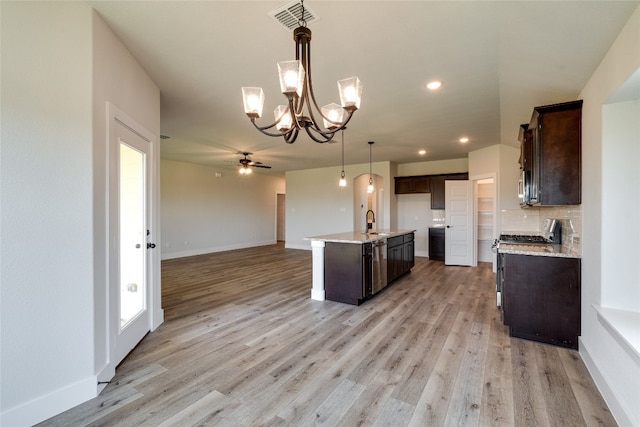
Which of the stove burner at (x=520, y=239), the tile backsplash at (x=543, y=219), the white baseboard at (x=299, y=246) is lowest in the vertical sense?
the white baseboard at (x=299, y=246)

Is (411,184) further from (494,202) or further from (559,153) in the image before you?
(559,153)

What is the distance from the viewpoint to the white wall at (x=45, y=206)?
64.9 inches

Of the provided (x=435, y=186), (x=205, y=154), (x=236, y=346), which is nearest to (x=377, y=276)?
(x=236, y=346)

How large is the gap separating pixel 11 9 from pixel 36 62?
10.9 inches

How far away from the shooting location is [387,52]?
2420 mm

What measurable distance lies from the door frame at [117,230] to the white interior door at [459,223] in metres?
5.94

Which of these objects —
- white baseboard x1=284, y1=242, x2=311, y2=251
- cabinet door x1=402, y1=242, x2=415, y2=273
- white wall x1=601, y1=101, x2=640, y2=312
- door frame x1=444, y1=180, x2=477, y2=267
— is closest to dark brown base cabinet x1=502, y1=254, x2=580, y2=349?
white wall x1=601, y1=101, x2=640, y2=312

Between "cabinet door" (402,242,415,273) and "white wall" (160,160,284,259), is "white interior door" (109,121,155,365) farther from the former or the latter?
"white wall" (160,160,284,259)

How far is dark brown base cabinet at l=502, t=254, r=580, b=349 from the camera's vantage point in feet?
8.80

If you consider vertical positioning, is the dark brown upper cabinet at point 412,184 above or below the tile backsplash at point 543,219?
above

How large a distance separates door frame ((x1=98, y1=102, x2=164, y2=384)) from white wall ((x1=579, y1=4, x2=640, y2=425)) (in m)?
3.36

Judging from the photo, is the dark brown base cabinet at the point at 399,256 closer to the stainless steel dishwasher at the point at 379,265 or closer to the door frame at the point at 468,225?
the stainless steel dishwasher at the point at 379,265

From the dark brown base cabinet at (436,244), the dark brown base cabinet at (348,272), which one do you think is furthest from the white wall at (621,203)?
the dark brown base cabinet at (436,244)

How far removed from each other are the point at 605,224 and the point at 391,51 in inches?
82.5
